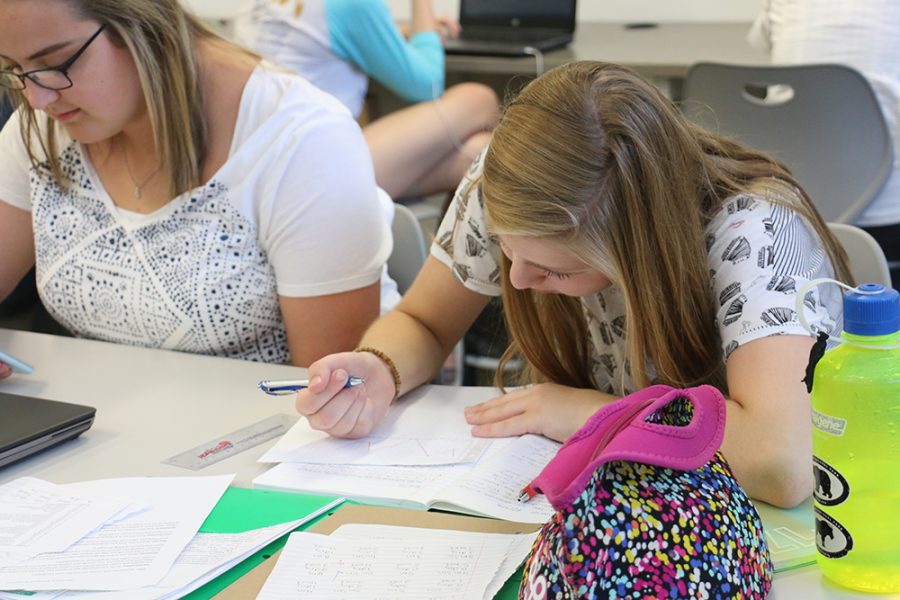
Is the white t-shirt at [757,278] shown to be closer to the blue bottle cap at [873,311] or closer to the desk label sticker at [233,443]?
the blue bottle cap at [873,311]

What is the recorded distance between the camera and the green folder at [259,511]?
1.09 m

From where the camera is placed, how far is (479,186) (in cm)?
144

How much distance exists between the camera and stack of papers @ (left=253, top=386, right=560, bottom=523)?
44.8 inches

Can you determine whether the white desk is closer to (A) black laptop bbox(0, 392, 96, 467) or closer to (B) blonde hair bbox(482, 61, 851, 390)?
(A) black laptop bbox(0, 392, 96, 467)

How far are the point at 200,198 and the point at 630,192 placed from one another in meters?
0.77

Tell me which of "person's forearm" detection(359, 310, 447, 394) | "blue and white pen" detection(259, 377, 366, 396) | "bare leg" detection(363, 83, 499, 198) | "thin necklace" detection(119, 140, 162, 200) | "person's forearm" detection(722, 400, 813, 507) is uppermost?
"thin necklace" detection(119, 140, 162, 200)

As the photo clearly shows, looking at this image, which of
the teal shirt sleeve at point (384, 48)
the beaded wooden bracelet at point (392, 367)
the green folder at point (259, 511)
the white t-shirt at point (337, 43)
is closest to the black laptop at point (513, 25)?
the teal shirt sleeve at point (384, 48)

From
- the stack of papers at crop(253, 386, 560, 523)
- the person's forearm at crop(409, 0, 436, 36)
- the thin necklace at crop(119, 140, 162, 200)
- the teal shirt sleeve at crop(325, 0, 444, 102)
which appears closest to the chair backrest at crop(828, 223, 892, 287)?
the stack of papers at crop(253, 386, 560, 523)

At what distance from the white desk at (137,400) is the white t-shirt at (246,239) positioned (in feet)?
0.26

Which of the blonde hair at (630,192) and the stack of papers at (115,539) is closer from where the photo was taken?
the stack of papers at (115,539)

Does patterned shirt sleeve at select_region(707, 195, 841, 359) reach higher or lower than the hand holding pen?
higher

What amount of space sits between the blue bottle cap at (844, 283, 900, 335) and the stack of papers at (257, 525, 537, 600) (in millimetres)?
370

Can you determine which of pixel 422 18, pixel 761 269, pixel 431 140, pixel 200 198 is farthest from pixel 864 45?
pixel 200 198

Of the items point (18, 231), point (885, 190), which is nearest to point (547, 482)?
point (18, 231)
